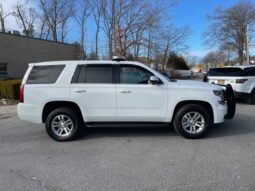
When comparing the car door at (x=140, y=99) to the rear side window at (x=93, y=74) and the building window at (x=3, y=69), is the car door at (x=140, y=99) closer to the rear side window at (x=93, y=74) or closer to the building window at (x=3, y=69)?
the rear side window at (x=93, y=74)

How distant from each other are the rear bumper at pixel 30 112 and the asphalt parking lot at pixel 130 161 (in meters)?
0.55

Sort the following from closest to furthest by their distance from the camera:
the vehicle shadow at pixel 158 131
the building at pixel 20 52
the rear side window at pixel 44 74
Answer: the rear side window at pixel 44 74
the vehicle shadow at pixel 158 131
the building at pixel 20 52

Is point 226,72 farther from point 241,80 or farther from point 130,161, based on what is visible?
point 130,161

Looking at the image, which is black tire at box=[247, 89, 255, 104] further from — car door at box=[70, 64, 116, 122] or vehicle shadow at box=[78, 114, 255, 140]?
car door at box=[70, 64, 116, 122]

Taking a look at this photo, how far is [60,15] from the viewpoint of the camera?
47875mm

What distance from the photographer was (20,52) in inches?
955

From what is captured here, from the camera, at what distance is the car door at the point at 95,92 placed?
6.04 m

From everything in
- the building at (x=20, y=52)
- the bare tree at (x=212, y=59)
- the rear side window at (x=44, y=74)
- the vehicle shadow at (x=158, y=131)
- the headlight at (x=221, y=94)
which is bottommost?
the vehicle shadow at (x=158, y=131)

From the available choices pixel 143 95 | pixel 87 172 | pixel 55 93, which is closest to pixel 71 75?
pixel 55 93

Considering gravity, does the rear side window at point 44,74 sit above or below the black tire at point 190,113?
above

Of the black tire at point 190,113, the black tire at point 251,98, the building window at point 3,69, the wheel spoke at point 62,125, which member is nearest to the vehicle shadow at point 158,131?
the black tire at point 190,113

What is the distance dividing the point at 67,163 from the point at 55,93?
74.6 inches

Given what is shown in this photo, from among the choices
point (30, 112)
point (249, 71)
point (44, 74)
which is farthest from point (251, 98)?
point (30, 112)

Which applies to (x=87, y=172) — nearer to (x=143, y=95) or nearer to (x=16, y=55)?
(x=143, y=95)
